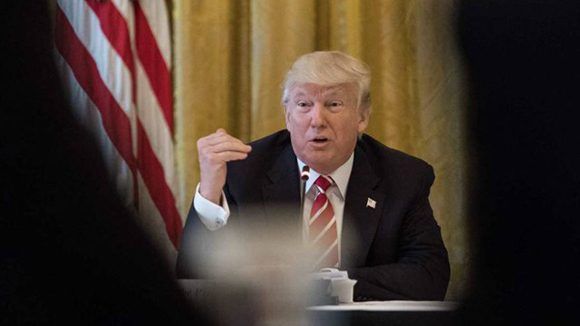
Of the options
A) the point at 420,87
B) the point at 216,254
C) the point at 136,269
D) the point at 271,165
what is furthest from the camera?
the point at 420,87

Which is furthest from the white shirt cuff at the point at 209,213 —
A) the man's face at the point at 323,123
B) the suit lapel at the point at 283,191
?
the man's face at the point at 323,123

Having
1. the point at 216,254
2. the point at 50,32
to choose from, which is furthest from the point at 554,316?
the point at 216,254

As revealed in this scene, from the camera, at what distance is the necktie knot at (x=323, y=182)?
74.2 inches

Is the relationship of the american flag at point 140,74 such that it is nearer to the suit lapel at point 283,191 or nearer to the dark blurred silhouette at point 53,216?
the suit lapel at point 283,191

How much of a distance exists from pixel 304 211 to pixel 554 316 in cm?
165

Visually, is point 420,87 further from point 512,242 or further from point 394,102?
point 512,242

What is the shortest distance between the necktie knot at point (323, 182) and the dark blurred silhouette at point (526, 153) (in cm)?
169

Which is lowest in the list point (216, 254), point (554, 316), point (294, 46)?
point (216, 254)

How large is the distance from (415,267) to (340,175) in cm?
27

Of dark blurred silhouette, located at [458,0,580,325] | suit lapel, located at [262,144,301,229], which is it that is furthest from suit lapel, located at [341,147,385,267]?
dark blurred silhouette, located at [458,0,580,325]

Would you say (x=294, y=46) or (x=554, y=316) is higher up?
(x=294, y=46)

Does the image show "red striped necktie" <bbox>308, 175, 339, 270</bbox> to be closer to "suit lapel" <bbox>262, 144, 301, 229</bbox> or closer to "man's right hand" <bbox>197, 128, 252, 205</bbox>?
"suit lapel" <bbox>262, 144, 301, 229</bbox>

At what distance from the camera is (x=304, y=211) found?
1.83 metres

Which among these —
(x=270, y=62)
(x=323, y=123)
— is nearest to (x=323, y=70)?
(x=323, y=123)
